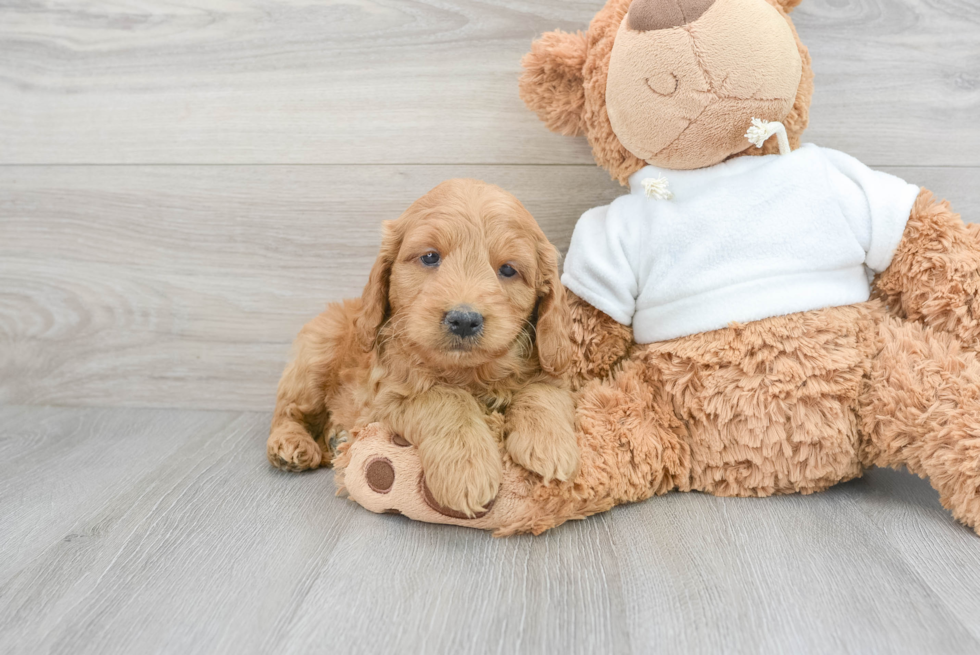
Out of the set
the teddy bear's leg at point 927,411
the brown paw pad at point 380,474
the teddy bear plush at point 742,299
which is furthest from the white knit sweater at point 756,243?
the brown paw pad at point 380,474

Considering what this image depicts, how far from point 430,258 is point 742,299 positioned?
636 millimetres

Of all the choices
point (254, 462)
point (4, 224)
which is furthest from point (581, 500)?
point (4, 224)

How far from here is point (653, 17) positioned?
1230 mm

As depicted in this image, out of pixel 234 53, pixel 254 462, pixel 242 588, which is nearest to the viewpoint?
pixel 242 588

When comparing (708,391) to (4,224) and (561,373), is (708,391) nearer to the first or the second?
(561,373)

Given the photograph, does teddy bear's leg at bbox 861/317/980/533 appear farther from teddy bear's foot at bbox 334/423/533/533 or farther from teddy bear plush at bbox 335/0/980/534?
teddy bear's foot at bbox 334/423/533/533

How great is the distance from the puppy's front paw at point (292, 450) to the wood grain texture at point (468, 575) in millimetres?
71

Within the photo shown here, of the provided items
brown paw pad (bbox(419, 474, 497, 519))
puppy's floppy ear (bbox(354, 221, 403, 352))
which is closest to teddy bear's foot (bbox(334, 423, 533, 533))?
brown paw pad (bbox(419, 474, 497, 519))

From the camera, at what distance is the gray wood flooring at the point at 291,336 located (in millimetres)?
1020

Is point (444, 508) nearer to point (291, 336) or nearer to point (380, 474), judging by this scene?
point (380, 474)

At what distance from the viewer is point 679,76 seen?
4.06 ft

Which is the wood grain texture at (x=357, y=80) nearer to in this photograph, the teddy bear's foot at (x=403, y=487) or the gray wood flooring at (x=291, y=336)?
the gray wood flooring at (x=291, y=336)

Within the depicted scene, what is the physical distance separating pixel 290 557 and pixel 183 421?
96 cm

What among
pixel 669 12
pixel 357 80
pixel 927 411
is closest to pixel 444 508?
pixel 927 411
